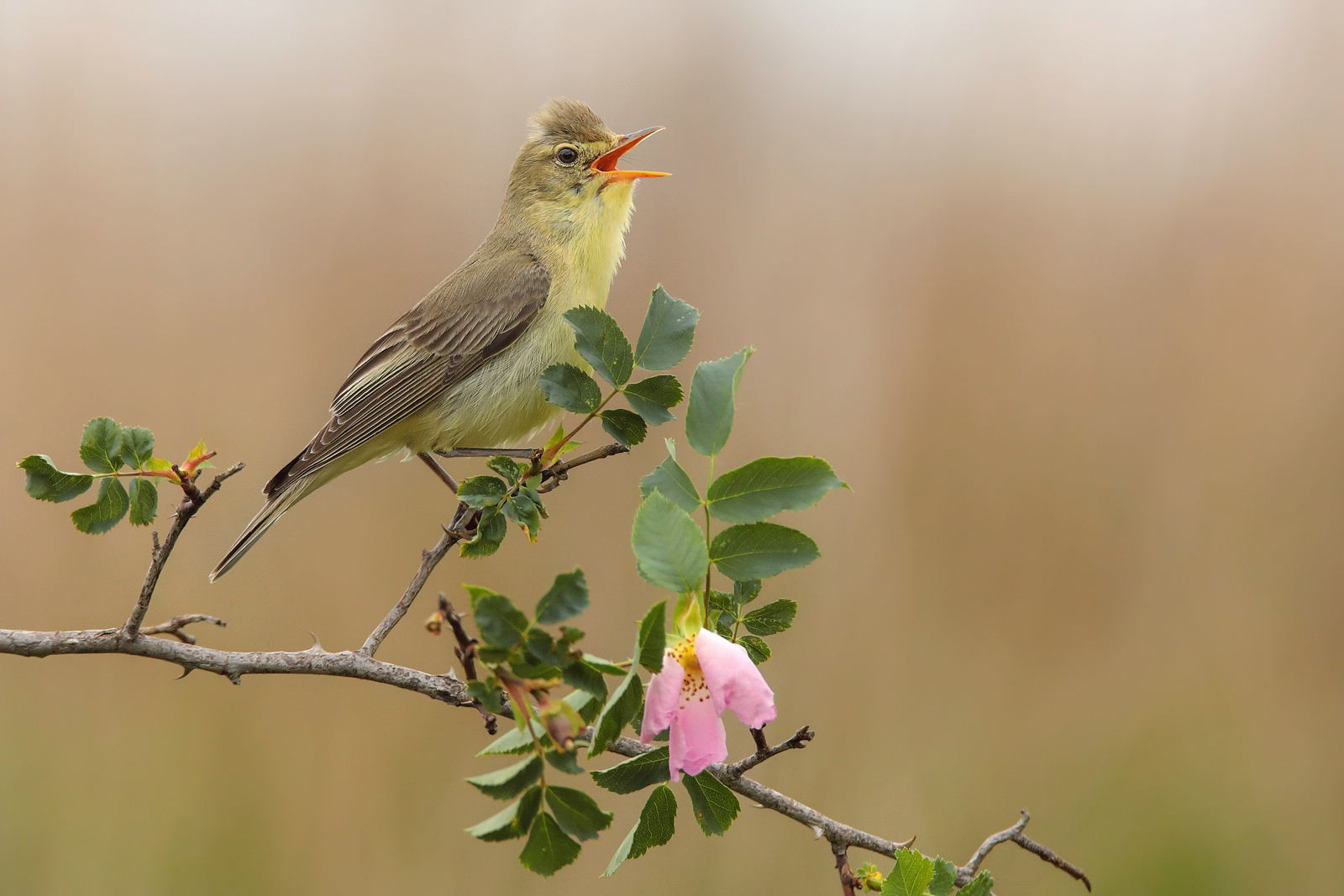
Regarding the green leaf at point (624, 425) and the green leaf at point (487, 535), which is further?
the green leaf at point (487, 535)

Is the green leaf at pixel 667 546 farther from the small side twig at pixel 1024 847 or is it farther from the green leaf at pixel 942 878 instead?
the small side twig at pixel 1024 847

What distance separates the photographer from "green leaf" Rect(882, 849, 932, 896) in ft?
3.60

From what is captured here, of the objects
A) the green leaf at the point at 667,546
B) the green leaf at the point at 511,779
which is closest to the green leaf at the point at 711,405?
the green leaf at the point at 667,546

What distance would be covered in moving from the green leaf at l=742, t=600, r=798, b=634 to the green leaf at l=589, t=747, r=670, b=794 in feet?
0.78

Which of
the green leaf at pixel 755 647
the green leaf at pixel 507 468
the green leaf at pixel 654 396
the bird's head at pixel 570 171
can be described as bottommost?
the green leaf at pixel 755 647

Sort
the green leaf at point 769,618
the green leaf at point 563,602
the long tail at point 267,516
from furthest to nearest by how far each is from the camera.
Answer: the long tail at point 267,516
the green leaf at point 769,618
the green leaf at point 563,602

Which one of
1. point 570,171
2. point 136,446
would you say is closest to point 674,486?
point 136,446

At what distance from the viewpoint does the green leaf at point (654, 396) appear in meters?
1.35

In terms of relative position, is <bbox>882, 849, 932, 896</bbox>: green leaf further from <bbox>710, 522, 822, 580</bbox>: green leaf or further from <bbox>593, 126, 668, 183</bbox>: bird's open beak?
<bbox>593, 126, 668, 183</bbox>: bird's open beak

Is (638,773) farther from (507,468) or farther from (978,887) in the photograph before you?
(507,468)

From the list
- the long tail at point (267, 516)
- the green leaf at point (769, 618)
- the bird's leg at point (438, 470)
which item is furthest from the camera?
the bird's leg at point (438, 470)

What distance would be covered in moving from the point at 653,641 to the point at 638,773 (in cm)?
26

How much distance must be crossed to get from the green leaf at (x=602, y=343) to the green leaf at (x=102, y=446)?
62 cm

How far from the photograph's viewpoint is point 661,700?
3.08 ft
